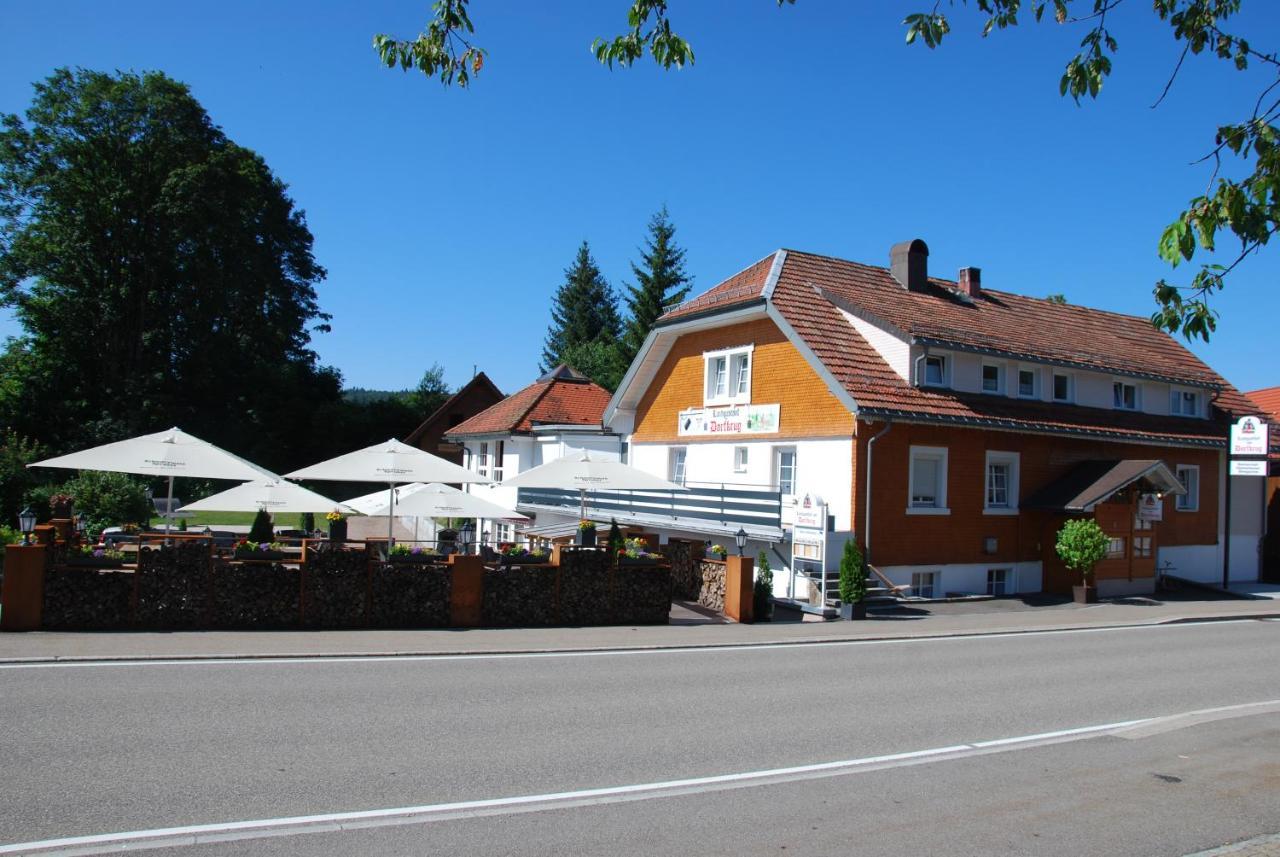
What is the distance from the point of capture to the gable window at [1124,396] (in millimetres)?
27078

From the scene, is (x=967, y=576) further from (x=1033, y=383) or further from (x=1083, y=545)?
(x=1033, y=383)

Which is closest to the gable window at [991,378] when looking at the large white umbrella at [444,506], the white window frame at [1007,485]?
the white window frame at [1007,485]

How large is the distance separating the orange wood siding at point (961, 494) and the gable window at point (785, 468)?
261cm

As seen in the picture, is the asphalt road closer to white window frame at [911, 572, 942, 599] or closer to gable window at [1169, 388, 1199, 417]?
white window frame at [911, 572, 942, 599]

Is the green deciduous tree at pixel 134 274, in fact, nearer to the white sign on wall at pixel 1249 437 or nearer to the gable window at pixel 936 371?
the gable window at pixel 936 371

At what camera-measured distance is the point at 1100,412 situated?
26.2m

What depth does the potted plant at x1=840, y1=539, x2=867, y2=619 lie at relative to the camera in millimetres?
18531

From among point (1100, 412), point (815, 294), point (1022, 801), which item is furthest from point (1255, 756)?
point (1100, 412)

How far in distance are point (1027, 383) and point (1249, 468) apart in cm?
687

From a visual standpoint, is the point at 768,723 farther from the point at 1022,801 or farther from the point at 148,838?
the point at 148,838

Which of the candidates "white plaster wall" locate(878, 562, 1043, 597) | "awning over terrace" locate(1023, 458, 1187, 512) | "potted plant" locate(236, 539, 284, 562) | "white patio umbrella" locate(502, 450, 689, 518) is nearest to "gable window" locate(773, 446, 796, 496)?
"white plaster wall" locate(878, 562, 1043, 597)

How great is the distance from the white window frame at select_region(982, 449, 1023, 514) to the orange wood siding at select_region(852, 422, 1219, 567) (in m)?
0.09

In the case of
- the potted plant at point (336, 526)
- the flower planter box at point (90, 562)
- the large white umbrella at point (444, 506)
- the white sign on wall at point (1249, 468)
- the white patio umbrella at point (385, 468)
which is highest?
the white sign on wall at point (1249, 468)

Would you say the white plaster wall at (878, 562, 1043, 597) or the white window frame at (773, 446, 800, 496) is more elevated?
the white window frame at (773, 446, 800, 496)
